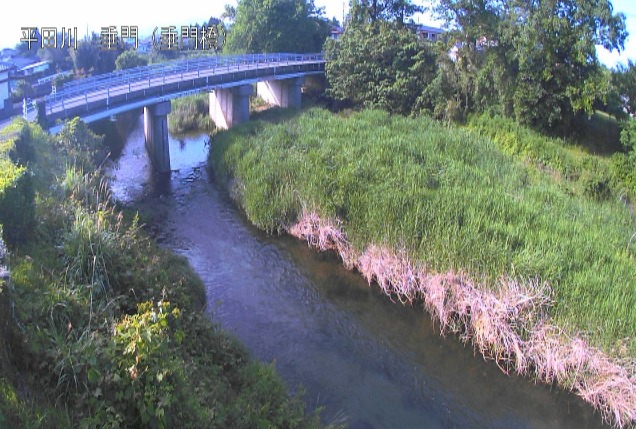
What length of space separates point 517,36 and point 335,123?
9970 millimetres

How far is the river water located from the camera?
10617 millimetres

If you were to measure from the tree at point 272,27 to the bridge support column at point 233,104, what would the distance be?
10984mm

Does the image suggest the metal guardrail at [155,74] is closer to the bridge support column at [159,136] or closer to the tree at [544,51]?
the bridge support column at [159,136]

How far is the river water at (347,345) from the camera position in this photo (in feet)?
34.8

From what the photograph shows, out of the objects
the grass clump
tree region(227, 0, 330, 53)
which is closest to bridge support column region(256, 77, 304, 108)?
the grass clump

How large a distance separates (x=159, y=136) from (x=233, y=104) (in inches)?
313

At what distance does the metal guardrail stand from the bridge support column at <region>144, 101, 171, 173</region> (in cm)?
114

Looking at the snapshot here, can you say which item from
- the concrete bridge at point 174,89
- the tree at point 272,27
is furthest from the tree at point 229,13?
the concrete bridge at point 174,89

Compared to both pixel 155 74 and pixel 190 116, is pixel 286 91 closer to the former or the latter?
pixel 190 116

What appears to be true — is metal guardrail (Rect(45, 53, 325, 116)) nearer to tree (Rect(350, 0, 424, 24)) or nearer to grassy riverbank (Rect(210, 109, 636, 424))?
tree (Rect(350, 0, 424, 24))

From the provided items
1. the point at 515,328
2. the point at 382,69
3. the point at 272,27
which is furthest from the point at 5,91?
the point at 515,328

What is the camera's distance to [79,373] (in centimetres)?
689

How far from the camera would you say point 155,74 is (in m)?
28.4

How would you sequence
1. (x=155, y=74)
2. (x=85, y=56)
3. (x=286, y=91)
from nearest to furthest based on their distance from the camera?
1. (x=155, y=74)
2. (x=286, y=91)
3. (x=85, y=56)
